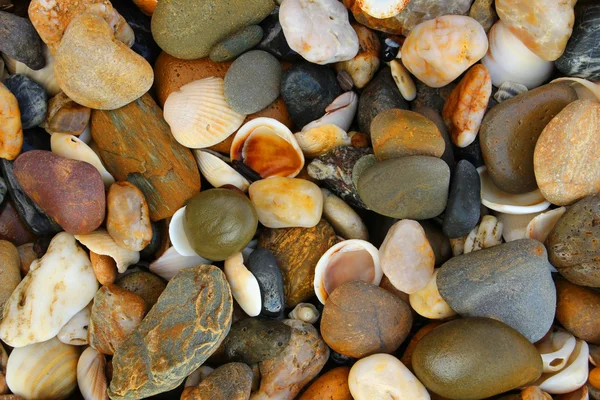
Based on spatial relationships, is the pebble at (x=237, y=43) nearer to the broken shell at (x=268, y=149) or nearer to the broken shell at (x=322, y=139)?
the broken shell at (x=268, y=149)

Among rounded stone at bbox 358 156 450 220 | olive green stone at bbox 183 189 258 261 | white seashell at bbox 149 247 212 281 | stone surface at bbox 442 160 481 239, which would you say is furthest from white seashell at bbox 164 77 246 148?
stone surface at bbox 442 160 481 239

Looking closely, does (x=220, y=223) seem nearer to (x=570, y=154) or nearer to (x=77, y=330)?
(x=77, y=330)

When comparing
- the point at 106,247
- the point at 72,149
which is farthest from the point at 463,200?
the point at 72,149

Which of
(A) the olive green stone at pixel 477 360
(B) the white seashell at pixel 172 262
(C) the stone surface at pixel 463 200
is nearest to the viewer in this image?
(A) the olive green stone at pixel 477 360

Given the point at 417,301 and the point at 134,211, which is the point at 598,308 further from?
the point at 134,211

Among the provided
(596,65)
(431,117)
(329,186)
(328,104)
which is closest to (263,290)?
(329,186)

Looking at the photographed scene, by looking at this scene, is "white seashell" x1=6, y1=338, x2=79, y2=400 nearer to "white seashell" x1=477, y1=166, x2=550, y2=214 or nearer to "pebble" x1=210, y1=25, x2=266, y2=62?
"pebble" x1=210, y1=25, x2=266, y2=62

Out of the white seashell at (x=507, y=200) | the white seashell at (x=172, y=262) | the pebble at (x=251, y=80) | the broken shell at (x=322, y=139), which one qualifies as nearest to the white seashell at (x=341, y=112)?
the broken shell at (x=322, y=139)
